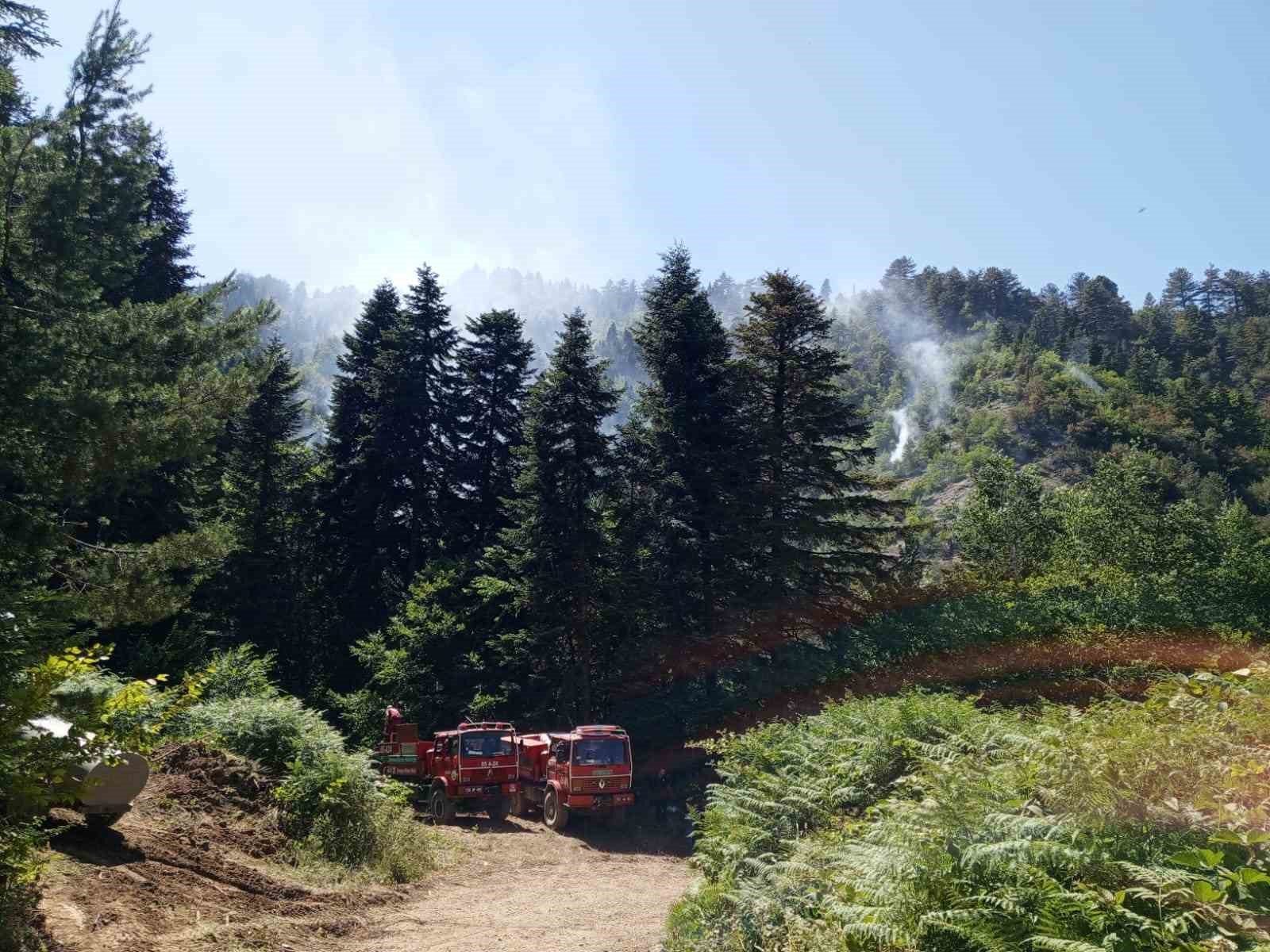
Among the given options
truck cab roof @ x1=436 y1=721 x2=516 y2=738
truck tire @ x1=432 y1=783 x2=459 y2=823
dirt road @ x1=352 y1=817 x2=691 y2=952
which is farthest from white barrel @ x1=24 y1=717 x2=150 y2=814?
truck tire @ x1=432 y1=783 x2=459 y2=823

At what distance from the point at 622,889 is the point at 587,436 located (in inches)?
694

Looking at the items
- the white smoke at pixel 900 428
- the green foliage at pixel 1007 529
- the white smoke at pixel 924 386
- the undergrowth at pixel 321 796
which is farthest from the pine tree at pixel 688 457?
the white smoke at pixel 900 428

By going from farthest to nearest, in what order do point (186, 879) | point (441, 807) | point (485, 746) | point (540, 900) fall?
1. point (485, 746)
2. point (441, 807)
3. point (540, 900)
4. point (186, 879)

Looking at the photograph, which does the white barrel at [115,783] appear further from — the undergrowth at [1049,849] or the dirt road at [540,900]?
the undergrowth at [1049,849]

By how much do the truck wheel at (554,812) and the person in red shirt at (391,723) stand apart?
6551 millimetres

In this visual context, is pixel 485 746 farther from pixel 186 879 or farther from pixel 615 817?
pixel 186 879

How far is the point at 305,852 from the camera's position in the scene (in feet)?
41.8

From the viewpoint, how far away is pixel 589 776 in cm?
2148

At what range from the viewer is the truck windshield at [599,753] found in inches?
852

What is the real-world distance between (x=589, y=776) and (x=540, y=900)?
8505mm

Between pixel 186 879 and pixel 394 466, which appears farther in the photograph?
pixel 394 466

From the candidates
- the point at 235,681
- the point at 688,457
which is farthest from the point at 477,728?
the point at 688,457

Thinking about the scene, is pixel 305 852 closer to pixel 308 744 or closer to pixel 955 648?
pixel 308 744

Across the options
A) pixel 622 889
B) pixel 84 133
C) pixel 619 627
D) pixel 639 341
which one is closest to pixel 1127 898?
pixel 622 889
